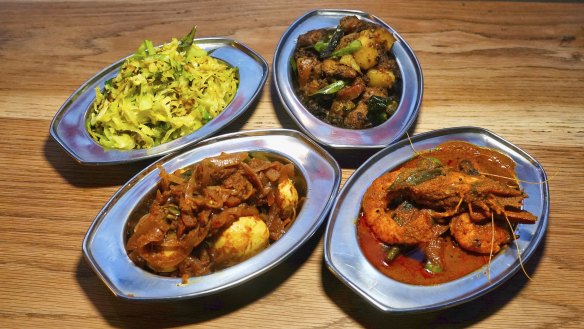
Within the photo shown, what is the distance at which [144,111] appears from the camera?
11.4 feet

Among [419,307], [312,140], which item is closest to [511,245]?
[419,307]

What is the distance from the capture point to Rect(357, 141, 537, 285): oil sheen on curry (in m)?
2.67

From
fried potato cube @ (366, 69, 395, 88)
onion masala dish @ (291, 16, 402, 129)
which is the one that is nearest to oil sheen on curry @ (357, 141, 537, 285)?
onion masala dish @ (291, 16, 402, 129)

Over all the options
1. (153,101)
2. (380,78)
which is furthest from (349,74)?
(153,101)

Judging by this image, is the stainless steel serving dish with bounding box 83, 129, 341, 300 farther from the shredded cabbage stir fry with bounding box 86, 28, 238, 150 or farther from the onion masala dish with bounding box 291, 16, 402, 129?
the onion masala dish with bounding box 291, 16, 402, 129

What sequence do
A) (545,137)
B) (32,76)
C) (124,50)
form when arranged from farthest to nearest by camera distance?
(124,50) < (32,76) < (545,137)

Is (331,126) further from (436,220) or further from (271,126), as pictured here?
(436,220)

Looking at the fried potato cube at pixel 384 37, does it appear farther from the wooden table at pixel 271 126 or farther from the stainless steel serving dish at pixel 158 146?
the stainless steel serving dish at pixel 158 146

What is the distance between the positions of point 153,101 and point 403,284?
7.18ft

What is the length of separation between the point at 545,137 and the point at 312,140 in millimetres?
1933

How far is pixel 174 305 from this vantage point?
9.03ft

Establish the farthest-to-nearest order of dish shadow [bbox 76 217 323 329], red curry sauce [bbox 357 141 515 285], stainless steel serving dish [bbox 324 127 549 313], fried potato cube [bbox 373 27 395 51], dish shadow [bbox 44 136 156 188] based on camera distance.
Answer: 1. fried potato cube [bbox 373 27 395 51]
2. dish shadow [bbox 44 136 156 188]
3. dish shadow [bbox 76 217 323 329]
4. red curry sauce [bbox 357 141 515 285]
5. stainless steel serving dish [bbox 324 127 549 313]

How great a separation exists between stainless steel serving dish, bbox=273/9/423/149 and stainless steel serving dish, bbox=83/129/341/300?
0.26 meters

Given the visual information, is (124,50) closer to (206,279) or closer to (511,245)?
(206,279)
